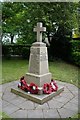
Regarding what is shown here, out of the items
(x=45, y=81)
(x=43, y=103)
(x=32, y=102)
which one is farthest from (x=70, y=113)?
(x=45, y=81)

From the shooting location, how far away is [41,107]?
3.85 metres

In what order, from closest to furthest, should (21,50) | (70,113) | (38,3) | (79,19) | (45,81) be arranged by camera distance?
(70,113), (45,81), (38,3), (79,19), (21,50)

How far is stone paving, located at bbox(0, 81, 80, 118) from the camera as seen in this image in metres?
3.50

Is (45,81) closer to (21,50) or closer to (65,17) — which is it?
(65,17)

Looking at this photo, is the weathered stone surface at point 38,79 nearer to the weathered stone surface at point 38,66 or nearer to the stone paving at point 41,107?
the weathered stone surface at point 38,66

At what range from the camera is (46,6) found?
→ 9.46 meters

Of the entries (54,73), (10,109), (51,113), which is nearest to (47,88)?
(51,113)

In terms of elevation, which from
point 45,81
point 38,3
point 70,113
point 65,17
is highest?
point 38,3

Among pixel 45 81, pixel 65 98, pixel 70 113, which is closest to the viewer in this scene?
pixel 70 113

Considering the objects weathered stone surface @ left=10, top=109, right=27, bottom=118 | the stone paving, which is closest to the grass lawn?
the stone paving

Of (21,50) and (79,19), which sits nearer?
(79,19)

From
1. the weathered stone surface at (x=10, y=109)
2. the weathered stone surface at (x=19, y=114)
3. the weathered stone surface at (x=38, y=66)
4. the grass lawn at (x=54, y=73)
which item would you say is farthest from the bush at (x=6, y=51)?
the weathered stone surface at (x=19, y=114)

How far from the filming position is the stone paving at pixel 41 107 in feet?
11.5

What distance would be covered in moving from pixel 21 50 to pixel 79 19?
5.46 meters
